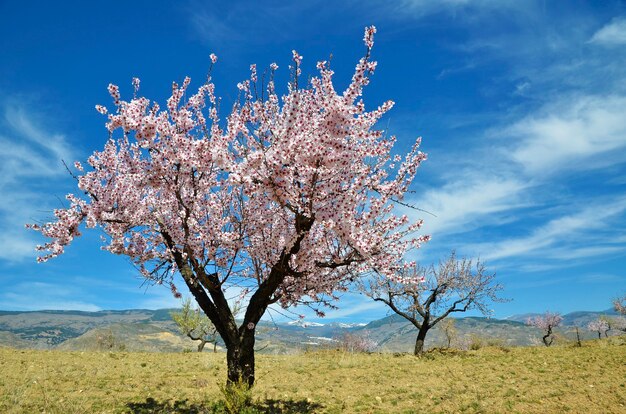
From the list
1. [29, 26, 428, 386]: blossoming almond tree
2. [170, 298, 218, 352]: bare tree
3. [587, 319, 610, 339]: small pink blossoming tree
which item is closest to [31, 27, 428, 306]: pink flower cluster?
[29, 26, 428, 386]: blossoming almond tree

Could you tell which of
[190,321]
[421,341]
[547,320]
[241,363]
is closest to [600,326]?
[547,320]

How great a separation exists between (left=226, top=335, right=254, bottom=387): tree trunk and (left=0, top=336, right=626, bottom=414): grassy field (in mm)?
922

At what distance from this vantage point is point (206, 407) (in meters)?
12.6

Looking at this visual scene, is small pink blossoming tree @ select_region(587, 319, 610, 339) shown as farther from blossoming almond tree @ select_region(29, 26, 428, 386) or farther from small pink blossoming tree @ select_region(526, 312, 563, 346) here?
blossoming almond tree @ select_region(29, 26, 428, 386)

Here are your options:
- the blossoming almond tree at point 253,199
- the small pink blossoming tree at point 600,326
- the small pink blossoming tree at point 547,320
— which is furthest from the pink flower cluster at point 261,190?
the small pink blossoming tree at point 600,326

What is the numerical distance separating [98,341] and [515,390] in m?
41.6

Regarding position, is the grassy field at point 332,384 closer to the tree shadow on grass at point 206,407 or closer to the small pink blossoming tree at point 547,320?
the tree shadow on grass at point 206,407

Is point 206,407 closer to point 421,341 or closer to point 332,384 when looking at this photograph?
point 332,384

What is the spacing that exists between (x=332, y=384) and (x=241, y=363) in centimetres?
537

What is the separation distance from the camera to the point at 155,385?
51.5ft

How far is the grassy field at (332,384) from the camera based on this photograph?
41.3 ft

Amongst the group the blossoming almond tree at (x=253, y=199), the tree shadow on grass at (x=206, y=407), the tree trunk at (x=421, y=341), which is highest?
the blossoming almond tree at (x=253, y=199)

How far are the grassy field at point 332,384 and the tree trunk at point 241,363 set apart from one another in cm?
92

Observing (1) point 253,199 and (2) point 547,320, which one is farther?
(2) point 547,320
